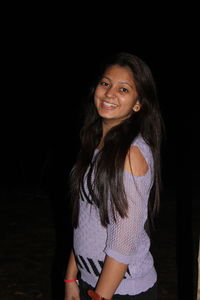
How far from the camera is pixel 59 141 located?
14.2 meters

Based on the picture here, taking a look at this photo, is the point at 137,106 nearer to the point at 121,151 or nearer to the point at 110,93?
the point at 110,93

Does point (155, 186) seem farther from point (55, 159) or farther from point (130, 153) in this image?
point (55, 159)

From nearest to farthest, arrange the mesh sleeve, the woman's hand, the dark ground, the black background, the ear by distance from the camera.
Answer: the mesh sleeve → the ear → the woman's hand → the dark ground → the black background

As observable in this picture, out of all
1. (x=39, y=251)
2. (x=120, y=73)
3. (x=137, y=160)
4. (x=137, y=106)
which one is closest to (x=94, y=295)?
(x=137, y=160)

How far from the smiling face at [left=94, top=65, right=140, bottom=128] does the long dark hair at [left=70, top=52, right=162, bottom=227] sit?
0.02 metres

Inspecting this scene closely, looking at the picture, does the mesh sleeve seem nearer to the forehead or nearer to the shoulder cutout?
the shoulder cutout

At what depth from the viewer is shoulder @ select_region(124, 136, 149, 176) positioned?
1543 mm

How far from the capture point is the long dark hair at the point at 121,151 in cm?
155

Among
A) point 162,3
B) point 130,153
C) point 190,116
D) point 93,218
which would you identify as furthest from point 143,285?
point 190,116

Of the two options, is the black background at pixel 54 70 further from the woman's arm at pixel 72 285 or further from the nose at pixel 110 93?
the nose at pixel 110 93

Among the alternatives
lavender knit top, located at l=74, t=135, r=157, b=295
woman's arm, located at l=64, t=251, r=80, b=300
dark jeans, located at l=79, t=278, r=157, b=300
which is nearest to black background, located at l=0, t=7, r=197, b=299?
woman's arm, located at l=64, t=251, r=80, b=300

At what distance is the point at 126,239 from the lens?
156 cm

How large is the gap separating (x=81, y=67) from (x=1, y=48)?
3.25 m

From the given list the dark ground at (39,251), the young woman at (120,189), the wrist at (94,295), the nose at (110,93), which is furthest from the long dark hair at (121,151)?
the dark ground at (39,251)
